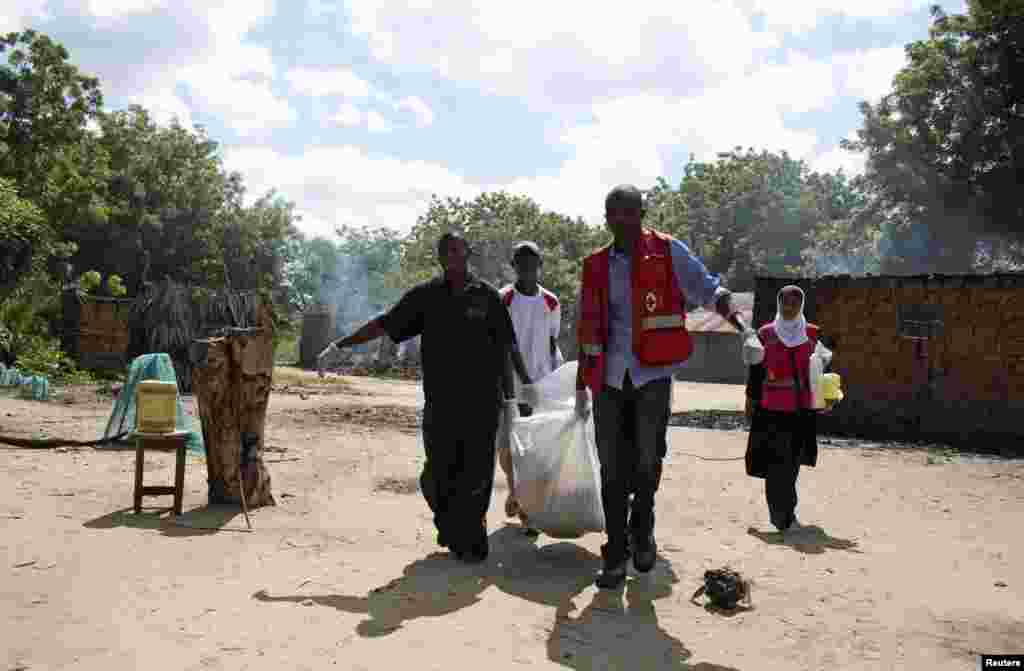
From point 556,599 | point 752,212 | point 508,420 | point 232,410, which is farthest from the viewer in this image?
point 752,212

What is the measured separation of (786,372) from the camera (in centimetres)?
621

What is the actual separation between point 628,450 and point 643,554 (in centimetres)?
55

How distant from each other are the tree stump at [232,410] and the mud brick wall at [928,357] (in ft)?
31.3

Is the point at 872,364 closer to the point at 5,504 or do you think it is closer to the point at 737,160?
the point at 5,504

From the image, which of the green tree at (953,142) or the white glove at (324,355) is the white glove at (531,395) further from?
the green tree at (953,142)

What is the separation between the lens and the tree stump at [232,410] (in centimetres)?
604

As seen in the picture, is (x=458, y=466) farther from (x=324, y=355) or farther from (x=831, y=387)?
(x=831, y=387)

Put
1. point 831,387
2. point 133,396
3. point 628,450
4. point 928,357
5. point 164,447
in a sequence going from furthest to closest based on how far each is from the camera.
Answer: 1. point 928,357
2. point 133,396
3. point 831,387
4. point 164,447
5. point 628,450

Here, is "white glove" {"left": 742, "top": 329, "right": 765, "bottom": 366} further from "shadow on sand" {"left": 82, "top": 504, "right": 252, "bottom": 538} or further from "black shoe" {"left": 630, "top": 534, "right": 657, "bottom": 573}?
"shadow on sand" {"left": 82, "top": 504, "right": 252, "bottom": 538}

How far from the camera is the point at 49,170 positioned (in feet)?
76.0

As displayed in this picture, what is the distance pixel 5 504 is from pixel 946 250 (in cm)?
2959

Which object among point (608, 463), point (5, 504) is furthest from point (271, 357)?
point (608, 463)

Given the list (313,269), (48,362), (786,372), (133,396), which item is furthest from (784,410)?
(313,269)

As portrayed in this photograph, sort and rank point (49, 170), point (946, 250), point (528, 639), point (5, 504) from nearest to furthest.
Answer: point (528, 639)
point (5, 504)
point (49, 170)
point (946, 250)
